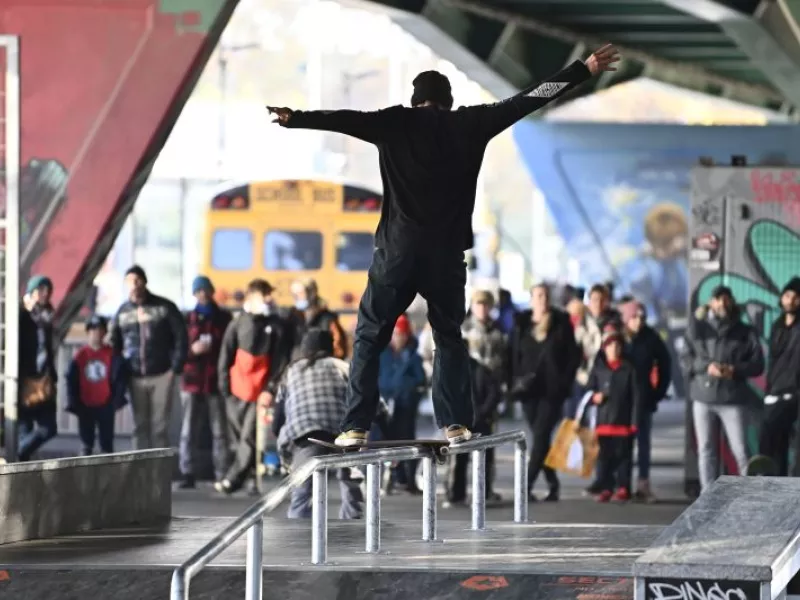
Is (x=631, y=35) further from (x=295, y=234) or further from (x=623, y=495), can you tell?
(x=623, y=495)

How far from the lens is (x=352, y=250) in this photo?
32.4 meters

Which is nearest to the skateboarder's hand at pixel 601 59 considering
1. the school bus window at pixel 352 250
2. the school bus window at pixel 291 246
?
the school bus window at pixel 352 250

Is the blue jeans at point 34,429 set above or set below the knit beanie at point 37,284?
below

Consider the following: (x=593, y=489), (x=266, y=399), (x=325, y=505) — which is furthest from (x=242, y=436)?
(x=325, y=505)

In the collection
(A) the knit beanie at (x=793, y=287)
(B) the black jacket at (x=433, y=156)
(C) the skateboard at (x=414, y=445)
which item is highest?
(B) the black jacket at (x=433, y=156)

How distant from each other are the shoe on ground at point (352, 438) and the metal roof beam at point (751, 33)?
1558 cm

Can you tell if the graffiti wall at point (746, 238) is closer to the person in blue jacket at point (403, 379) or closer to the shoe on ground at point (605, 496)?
the shoe on ground at point (605, 496)

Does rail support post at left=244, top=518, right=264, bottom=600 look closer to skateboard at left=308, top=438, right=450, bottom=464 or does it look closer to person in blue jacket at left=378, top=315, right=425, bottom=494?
skateboard at left=308, top=438, right=450, bottom=464

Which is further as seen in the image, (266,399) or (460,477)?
(460,477)

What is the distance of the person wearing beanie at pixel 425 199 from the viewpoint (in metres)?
9.96

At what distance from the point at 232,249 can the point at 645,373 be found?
1454 cm

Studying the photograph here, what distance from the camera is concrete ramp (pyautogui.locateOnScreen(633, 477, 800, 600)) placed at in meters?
7.72

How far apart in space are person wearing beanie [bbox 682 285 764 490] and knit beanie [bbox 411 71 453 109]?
28.5ft

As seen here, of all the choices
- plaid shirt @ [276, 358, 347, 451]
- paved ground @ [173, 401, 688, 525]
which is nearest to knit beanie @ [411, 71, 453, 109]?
plaid shirt @ [276, 358, 347, 451]
